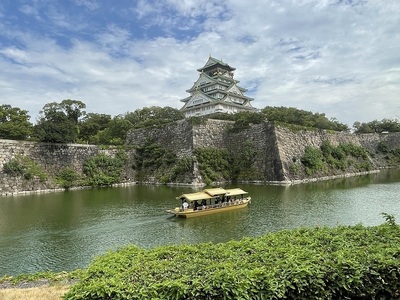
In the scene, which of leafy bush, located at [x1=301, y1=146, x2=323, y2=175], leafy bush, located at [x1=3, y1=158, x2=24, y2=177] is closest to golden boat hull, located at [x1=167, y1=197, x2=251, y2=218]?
leafy bush, located at [x1=301, y1=146, x2=323, y2=175]

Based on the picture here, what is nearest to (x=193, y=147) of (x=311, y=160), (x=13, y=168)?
(x=311, y=160)

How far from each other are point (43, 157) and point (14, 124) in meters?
8.46

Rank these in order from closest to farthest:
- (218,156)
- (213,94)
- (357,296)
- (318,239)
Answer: (357,296) < (318,239) < (218,156) < (213,94)

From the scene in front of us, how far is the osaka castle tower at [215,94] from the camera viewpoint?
50.6 meters

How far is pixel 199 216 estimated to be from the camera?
1516cm

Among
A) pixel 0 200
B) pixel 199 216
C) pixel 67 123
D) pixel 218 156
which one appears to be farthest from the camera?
pixel 218 156

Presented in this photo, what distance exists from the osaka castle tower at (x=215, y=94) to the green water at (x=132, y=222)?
32306mm

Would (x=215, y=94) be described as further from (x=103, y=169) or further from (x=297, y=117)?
(x=103, y=169)

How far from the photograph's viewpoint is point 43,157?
1090 inches

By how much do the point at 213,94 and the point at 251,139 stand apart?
21678 millimetres

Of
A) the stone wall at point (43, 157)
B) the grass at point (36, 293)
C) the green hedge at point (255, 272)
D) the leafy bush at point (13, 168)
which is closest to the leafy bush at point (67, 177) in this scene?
the stone wall at point (43, 157)

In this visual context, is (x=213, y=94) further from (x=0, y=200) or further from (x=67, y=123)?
(x=0, y=200)

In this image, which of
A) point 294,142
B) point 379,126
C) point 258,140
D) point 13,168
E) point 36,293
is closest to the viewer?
point 36,293

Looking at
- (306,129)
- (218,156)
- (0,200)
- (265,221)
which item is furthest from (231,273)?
(306,129)
